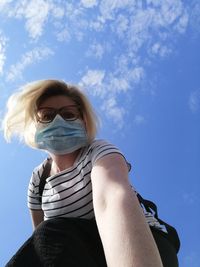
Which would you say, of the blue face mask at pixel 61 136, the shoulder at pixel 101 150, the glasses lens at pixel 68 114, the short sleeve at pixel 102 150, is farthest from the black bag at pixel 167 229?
the glasses lens at pixel 68 114

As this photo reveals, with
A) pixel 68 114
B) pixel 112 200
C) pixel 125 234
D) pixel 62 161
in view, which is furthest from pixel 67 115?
pixel 125 234

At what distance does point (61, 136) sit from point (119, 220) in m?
1.91

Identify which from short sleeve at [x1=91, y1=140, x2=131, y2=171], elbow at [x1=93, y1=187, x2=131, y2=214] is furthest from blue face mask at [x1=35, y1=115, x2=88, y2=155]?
elbow at [x1=93, y1=187, x2=131, y2=214]

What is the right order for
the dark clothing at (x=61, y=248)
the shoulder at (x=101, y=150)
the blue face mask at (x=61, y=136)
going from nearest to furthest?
the dark clothing at (x=61, y=248), the shoulder at (x=101, y=150), the blue face mask at (x=61, y=136)

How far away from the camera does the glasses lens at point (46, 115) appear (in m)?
3.78

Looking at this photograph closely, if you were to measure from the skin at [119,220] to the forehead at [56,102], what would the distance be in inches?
45.9

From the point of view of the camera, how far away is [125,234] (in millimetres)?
1919

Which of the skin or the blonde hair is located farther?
the blonde hair

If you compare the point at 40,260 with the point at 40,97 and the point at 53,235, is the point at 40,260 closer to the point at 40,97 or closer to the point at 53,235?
the point at 53,235

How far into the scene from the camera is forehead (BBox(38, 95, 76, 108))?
3.81 meters

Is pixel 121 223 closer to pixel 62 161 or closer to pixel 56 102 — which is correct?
pixel 62 161

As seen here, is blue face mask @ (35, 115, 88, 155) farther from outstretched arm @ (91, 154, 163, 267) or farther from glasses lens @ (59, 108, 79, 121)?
outstretched arm @ (91, 154, 163, 267)

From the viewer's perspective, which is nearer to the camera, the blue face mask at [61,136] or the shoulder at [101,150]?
the shoulder at [101,150]

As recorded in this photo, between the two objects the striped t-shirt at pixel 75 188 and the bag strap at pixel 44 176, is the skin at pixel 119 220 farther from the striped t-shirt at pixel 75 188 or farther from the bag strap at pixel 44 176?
the bag strap at pixel 44 176
